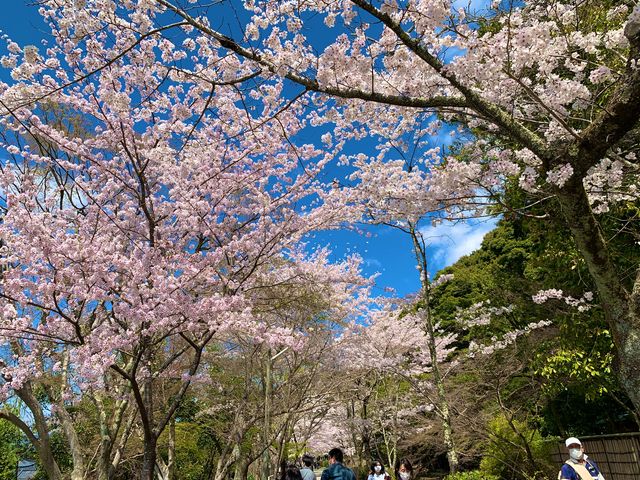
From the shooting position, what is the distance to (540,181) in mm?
7598

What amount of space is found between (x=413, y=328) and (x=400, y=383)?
8.97 feet

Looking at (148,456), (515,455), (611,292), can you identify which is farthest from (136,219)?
(515,455)

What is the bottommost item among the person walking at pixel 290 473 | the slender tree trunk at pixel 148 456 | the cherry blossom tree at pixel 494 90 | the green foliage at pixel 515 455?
the green foliage at pixel 515 455

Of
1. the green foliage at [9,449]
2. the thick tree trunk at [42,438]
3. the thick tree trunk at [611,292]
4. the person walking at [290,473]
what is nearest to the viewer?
the thick tree trunk at [611,292]

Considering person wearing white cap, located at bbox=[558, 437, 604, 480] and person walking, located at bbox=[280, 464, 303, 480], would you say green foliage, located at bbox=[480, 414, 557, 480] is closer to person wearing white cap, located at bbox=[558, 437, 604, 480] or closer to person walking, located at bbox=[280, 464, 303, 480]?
person wearing white cap, located at bbox=[558, 437, 604, 480]

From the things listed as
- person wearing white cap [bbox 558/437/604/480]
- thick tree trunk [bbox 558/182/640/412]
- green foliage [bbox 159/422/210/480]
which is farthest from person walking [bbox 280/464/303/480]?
green foliage [bbox 159/422/210/480]

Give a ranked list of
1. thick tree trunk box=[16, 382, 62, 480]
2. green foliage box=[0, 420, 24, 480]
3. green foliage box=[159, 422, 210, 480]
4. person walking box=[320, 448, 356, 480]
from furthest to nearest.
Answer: green foliage box=[159, 422, 210, 480]
green foliage box=[0, 420, 24, 480]
thick tree trunk box=[16, 382, 62, 480]
person walking box=[320, 448, 356, 480]

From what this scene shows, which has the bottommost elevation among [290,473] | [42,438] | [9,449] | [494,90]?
[290,473]

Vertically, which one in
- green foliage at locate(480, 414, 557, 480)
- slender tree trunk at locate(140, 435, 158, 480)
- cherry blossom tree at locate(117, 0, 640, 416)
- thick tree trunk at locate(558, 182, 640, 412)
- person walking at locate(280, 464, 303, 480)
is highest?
cherry blossom tree at locate(117, 0, 640, 416)

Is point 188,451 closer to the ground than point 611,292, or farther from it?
closer to the ground

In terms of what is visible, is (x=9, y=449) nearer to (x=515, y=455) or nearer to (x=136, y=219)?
(x=136, y=219)

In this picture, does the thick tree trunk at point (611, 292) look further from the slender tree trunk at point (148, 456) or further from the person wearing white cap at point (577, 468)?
the slender tree trunk at point (148, 456)

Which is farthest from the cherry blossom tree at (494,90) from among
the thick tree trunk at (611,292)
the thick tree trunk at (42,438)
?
the thick tree trunk at (42,438)

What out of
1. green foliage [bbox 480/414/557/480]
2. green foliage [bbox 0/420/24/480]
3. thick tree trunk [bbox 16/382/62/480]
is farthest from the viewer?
green foliage [bbox 0/420/24/480]
